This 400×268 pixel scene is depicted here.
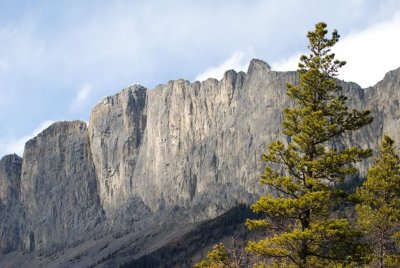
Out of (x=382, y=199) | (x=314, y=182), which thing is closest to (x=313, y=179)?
(x=314, y=182)

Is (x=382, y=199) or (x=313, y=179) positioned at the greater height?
(x=313, y=179)

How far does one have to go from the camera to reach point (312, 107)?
125ft

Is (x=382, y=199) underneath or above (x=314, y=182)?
underneath

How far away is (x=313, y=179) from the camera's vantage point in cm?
3569

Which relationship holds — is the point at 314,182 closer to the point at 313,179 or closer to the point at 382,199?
the point at 313,179

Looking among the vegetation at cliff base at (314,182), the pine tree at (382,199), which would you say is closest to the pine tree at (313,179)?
the vegetation at cliff base at (314,182)

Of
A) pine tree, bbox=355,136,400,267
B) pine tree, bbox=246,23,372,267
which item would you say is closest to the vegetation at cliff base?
pine tree, bbox=246,23,372,267

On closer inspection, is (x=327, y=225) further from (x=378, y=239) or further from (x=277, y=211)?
(x=378, y=239)

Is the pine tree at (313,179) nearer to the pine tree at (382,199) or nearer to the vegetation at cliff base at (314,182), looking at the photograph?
the vegetation at cliff base at (314,182)

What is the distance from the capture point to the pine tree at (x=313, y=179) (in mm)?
34938

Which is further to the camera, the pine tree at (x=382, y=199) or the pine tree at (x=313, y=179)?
the pine tree at (x=382, y=199)

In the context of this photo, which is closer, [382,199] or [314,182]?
[314,182]

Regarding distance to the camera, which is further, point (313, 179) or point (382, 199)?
point (382, 199)

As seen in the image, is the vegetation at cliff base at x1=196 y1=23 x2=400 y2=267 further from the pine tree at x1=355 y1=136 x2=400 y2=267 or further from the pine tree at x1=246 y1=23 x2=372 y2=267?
the pine tree at x1=355 y1=136 x2=400 y2=267
